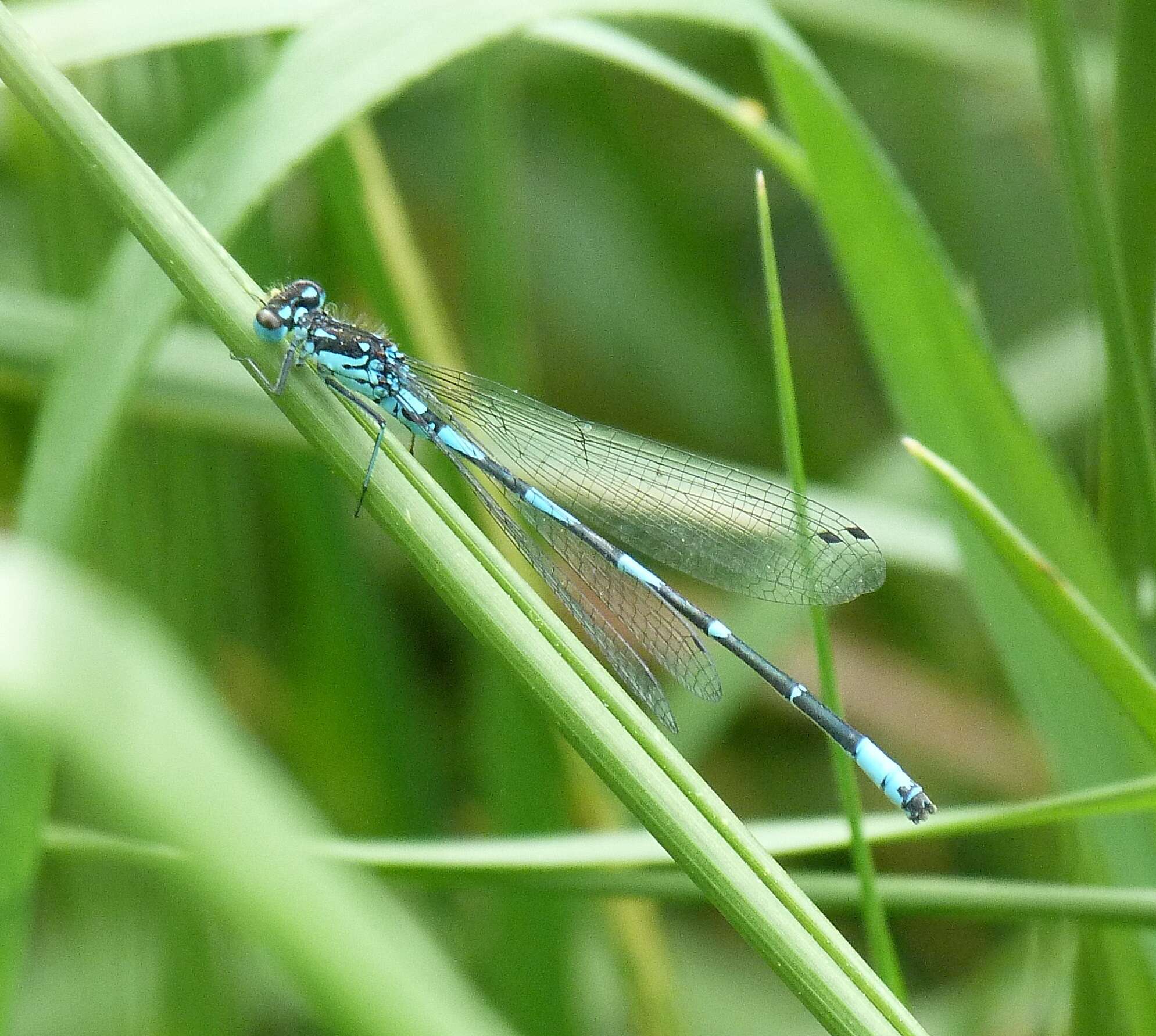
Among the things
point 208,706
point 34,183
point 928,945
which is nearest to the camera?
point 208,706

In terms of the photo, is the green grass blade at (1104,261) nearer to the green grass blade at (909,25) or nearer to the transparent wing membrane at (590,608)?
the transparent wing membrane at (590,608)

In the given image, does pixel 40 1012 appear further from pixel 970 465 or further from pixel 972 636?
pixel 972 636

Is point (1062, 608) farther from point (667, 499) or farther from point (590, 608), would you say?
point (667, 499)

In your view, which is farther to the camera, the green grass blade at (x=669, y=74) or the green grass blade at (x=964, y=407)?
the green grass blade at (x=669, y=74)

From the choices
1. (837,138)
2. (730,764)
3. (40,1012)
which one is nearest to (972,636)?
(730,764)

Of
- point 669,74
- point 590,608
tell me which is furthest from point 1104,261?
point 590,608

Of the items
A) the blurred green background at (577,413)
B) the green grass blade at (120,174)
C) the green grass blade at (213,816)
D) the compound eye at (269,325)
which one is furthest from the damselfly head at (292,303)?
the green grass blade at (213,816)
